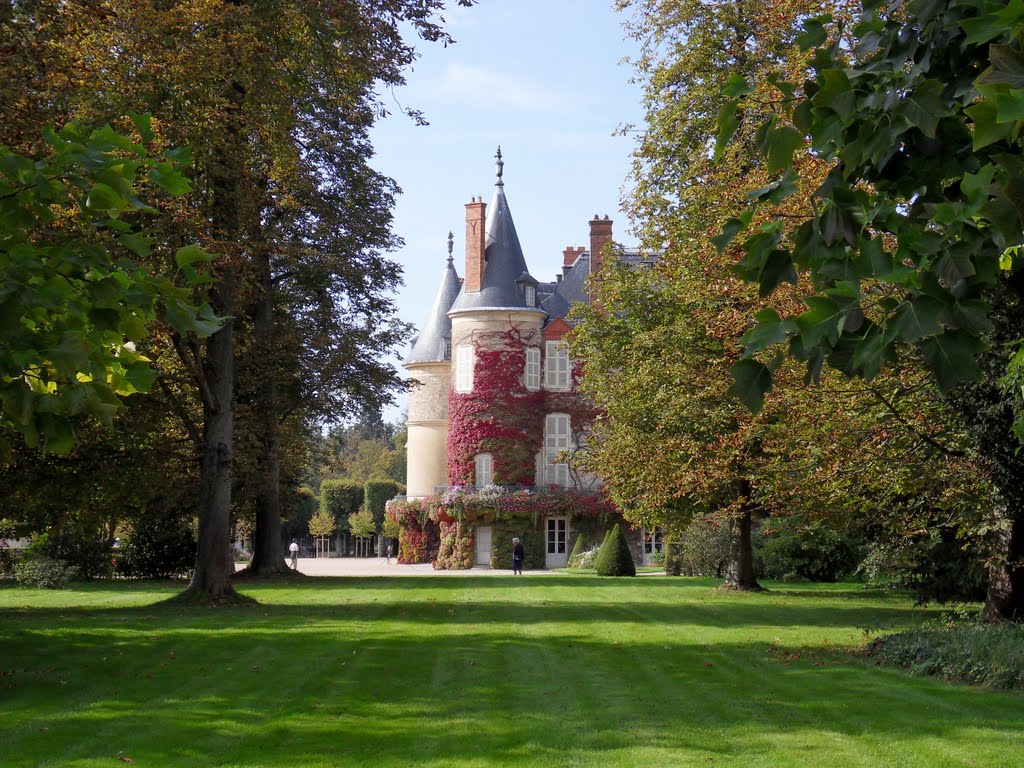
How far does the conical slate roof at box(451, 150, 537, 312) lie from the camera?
42938 millimetres

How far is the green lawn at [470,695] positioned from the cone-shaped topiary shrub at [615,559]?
16.1 meters

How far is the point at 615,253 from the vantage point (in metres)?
25.0

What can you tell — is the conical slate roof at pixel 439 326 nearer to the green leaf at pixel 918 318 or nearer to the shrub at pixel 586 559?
the shrub at pixel 586 559

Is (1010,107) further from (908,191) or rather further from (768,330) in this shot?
(908,191)

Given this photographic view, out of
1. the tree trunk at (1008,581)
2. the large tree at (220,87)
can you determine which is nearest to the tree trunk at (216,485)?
the large tree at (220,87)

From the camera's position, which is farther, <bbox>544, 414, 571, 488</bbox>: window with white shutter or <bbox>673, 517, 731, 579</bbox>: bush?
<bbox>544, 414, 571, 488</bbox>: window with white shutter

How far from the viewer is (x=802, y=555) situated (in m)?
29.9

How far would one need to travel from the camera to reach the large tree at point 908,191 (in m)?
3.48

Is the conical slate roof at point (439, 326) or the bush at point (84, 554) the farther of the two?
the conical slate roof at point (439, 326)

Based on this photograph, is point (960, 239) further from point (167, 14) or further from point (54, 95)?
point (167, 14)

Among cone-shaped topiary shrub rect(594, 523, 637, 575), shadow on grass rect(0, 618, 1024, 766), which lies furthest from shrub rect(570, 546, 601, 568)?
shadow on grass rect(0, 618, 1024, 766)

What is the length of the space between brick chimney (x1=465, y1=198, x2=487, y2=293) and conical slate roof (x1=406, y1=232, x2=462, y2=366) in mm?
5202


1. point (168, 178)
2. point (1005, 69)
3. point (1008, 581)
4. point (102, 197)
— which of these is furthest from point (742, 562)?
point (1005, 69)

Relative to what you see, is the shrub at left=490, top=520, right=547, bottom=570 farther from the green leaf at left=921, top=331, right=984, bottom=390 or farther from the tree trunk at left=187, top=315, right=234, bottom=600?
the green leaf at left=921, top=331, right=984, bottom=390
